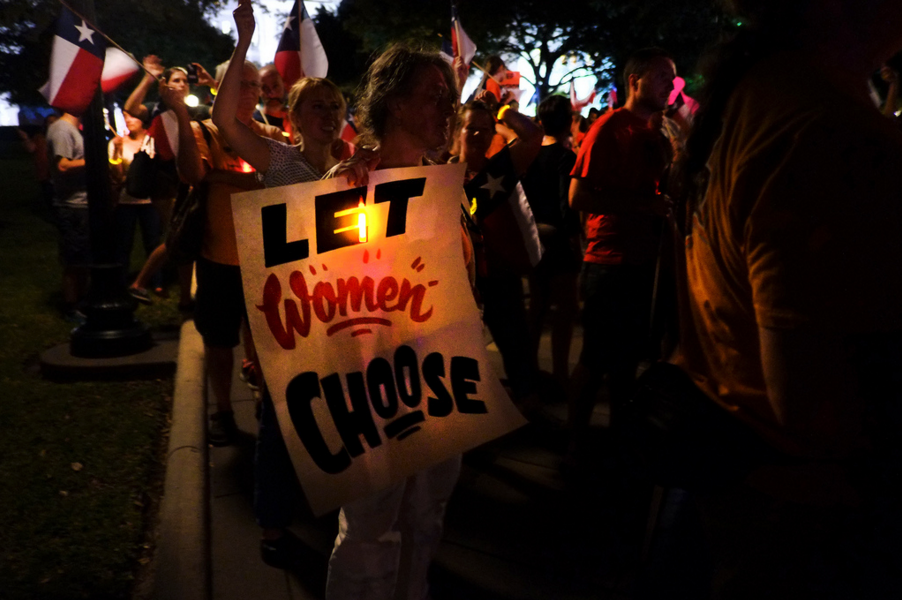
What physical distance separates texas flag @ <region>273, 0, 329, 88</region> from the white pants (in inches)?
196

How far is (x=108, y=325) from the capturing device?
5.58 meters

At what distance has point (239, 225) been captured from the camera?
1.99 metres

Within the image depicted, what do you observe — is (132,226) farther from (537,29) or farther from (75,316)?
(537,29)

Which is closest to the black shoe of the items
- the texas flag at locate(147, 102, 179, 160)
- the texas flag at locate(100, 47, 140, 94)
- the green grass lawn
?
the green grass lawn

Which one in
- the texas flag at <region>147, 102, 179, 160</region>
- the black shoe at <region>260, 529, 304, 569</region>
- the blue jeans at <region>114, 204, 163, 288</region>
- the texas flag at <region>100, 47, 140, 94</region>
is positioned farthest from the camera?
the blue jeans at <region>114, 204, 163, 288</region>

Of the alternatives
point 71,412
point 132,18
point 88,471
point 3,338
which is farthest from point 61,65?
point 132,18

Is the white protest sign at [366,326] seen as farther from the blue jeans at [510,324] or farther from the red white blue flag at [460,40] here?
the red white blue flag at [460,40]

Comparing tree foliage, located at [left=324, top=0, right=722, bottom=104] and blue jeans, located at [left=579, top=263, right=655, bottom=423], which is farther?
tree foliage, located at [left=324, top=0, right=722, bottom=104]

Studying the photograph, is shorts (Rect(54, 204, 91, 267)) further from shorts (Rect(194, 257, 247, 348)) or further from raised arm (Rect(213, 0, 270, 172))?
raised arm (Rect(213, 0, 270, 172))

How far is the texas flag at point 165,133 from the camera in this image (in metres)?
4.74

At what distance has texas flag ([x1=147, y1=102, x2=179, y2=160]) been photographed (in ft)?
15.5

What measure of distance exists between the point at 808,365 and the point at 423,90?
148 centimetres

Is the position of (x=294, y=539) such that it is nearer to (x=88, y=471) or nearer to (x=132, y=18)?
(x=88, y=471)

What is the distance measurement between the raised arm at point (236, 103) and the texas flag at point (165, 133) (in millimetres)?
1918
